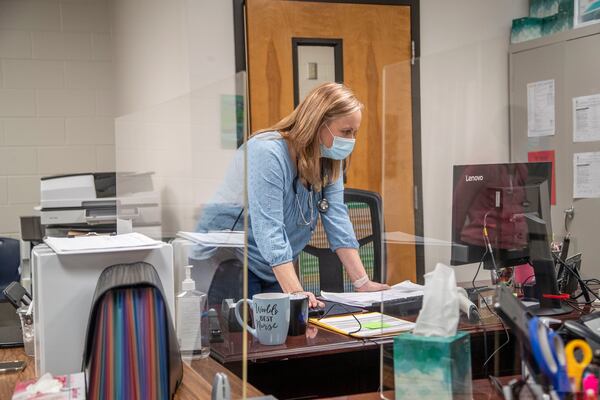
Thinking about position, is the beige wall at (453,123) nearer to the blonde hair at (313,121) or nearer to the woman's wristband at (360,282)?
the blonde hair at (313,121)

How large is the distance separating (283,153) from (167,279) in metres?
0.96

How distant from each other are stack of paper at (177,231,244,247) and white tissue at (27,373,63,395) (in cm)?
36

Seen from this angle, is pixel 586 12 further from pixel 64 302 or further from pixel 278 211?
pixel 64 302

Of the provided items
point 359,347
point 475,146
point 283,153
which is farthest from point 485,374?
point 283,153

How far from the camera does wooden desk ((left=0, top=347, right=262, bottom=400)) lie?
1.16 meters

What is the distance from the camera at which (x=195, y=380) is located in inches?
49.6

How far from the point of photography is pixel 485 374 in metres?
1.15

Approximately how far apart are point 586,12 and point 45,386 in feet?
11.4

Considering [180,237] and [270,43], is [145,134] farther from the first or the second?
[270,43]

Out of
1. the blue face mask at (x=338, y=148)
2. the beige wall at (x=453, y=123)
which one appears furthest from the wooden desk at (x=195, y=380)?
the blue face mask at (x=338, y=148)

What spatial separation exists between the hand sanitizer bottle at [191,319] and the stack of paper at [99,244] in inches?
5.3

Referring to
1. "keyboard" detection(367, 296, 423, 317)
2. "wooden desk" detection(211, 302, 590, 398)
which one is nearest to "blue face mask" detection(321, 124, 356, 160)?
"wooden desk" detection(211, 302, 590, 398)

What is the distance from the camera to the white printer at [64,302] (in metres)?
1.19

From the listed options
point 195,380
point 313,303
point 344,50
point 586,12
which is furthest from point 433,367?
point 586,12
